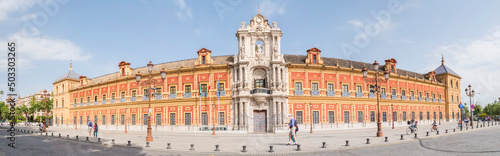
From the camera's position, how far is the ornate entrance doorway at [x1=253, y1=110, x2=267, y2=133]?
31.6m

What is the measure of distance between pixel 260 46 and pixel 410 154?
72.0 ft

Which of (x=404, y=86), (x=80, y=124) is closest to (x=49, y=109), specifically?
(x=80, y=124)

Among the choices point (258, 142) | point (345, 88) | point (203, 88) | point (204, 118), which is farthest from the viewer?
point (345, 88)

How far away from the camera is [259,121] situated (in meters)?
32.0

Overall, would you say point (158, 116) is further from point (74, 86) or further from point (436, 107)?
point (436, 107)

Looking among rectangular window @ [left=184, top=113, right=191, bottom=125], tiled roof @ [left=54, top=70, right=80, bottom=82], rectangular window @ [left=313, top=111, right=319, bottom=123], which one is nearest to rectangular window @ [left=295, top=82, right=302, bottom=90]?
rectangular window @ [left=313, top=111, right=319, bottom=123]

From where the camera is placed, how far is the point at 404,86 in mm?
43969

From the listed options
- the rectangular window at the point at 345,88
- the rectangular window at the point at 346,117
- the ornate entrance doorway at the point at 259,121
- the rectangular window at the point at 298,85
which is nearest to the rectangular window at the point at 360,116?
the rectangular window at the point at 346,117

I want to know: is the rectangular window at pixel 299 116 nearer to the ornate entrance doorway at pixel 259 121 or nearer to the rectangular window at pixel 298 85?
the rectangular window at pixel 298 85

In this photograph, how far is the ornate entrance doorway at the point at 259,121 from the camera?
3162 cm

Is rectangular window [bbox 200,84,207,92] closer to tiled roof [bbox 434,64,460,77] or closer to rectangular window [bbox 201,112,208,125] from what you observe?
rectangular window [bbox 201,112,208,125]

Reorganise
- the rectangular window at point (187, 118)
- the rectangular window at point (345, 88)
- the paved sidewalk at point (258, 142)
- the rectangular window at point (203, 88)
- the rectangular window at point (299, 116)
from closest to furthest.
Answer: the paved sidewalk at point (258, 142)
the rectangular window at point (299, 116)
the rectangular window at point (203, 88)
the rectangular window at point (187, 118)
the rectangular window at point (345, 88)

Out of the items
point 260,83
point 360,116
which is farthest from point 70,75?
point 360,116

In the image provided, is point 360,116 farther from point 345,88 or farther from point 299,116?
point 299,116
